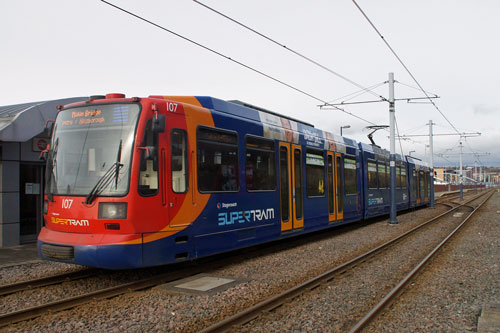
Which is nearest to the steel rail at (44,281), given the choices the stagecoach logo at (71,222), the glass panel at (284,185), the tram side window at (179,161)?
the stagecoach logo at (71,222)

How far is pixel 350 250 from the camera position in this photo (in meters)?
10.7

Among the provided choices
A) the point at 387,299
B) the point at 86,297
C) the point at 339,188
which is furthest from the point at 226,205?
the point at 339,188

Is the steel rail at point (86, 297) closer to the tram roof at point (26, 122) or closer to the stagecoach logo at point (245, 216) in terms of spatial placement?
the stagecoach logo at point (245, 216)

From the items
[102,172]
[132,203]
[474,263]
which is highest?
[102,172]

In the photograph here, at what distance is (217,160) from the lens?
8.13 m

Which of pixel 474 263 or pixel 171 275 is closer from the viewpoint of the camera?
pixel 171 275

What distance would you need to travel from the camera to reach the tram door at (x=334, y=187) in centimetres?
1298

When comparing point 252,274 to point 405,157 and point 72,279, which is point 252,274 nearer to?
point 72,279

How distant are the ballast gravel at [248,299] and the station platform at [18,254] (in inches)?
26.9

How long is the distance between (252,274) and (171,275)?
1.43 m

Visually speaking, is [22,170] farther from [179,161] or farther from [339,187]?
[339,187]

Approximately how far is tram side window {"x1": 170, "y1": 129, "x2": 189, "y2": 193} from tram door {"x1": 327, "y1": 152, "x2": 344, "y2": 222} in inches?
255

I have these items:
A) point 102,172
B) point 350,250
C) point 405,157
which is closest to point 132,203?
point 102,172

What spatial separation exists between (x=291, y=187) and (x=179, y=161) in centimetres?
399
